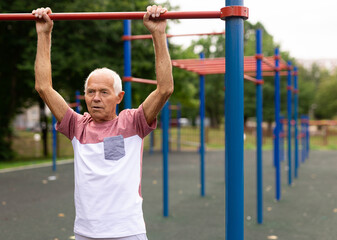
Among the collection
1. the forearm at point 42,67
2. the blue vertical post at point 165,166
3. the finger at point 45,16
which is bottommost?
the blue vertical post at point 165,166

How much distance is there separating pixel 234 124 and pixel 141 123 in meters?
0.49

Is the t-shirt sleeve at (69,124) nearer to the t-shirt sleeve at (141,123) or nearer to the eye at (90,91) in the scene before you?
the eye at (90,91)

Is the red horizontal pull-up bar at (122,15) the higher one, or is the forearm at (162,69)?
the red horizontal pull-up bar at (122,15)

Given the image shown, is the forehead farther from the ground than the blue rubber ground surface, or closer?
farther from the ground

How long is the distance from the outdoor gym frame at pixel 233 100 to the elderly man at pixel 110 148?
0.32 meters

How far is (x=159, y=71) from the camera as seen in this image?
1.78 meters

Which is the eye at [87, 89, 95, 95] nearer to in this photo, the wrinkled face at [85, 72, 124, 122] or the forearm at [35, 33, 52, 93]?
the wrinkled face at [85, 72, 124, 122]

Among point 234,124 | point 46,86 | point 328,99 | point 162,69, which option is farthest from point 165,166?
point 328,99

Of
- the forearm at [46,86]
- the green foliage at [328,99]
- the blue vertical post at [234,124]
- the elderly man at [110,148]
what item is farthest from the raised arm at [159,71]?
the green foliage at [328,99]

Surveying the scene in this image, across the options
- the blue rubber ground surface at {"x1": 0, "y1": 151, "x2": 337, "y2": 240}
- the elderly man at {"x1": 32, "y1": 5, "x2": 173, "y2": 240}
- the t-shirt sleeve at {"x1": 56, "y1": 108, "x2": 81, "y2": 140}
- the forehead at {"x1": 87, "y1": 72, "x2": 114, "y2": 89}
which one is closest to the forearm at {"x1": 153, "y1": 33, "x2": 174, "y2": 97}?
the elderly man at {"x1": 32, "y1": 5, "x2": 173, "y2": 240}

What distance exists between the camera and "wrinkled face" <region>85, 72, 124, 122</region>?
183cm

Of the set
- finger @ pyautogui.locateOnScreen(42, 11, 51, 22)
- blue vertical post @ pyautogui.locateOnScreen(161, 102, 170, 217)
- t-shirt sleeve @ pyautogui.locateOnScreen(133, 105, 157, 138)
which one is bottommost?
blue vertical post @ pyautogui.locateOnScreen(161, 102, 170, 217)

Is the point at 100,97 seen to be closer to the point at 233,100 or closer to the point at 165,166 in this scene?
the point at 233,100

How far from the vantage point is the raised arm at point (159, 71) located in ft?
5.83
